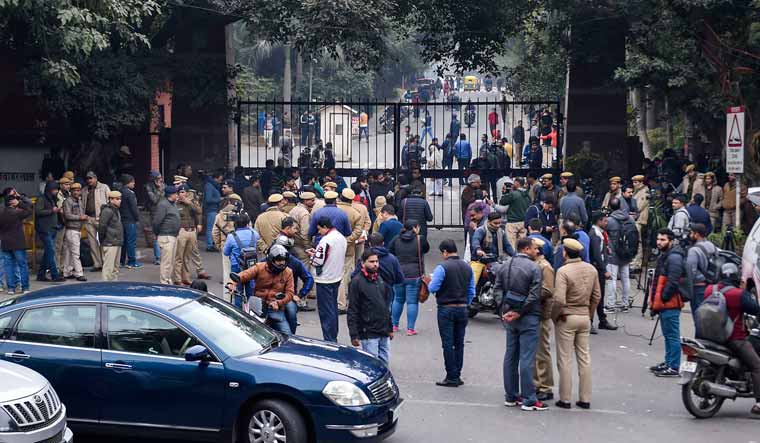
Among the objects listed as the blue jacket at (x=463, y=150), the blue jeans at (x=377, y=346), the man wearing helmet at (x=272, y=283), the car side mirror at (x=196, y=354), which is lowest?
the blue jeans at (x=377, y=346)

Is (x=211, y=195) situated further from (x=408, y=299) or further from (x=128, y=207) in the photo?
(x=408, y=299)

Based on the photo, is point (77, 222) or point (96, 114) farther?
point (96, 114)

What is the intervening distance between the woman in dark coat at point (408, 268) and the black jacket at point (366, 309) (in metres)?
2.75

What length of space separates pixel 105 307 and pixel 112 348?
0.36 meters

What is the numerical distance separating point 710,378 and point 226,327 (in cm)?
478

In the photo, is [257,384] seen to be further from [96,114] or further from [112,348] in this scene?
[96,114]

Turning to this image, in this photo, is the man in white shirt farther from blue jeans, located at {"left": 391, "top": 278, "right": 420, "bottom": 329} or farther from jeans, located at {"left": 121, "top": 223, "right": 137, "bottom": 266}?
jeans, located at {"left": 121, "top": 223, "right": 137, "bottom": 266}

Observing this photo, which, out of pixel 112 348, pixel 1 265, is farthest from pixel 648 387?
pixel 1 265

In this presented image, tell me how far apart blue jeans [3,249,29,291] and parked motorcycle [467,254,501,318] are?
22.7ft

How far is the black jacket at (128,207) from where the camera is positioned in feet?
60.7

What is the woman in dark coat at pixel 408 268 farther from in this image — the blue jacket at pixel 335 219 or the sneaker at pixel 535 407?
the sneaker at pixel 535 407

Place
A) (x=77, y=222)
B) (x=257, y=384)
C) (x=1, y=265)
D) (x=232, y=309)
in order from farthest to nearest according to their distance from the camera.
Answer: (x=77, y=222)
(x=1, y=265)
(x=232, y=309)
(x=257, y=384)

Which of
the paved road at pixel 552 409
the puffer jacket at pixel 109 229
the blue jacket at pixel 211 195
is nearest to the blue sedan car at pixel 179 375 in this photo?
the paved road at pixel 552 409

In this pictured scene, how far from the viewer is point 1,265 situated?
16.1m
